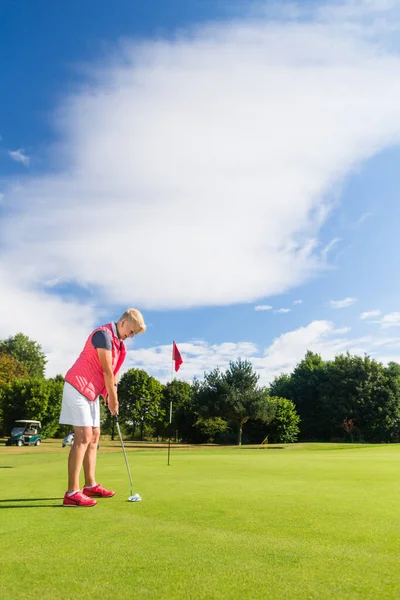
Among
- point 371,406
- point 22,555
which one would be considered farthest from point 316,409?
point 22,555

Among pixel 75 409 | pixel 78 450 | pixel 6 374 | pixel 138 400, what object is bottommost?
pixel 78 450

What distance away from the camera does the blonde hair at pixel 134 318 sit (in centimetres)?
585

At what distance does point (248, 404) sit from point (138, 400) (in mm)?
29560

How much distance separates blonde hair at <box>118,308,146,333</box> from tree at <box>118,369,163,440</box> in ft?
221

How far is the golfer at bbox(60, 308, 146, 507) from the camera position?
5.39 m

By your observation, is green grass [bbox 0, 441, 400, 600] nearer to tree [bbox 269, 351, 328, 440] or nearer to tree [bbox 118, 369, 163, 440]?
tree [bbox 269, 351, 328, 440]

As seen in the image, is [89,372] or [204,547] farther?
[89,372]

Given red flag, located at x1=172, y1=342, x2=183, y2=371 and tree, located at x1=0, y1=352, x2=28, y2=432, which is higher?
tree, located at x1=0, y1=352, x2=28, y2=432

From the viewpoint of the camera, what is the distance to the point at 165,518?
4.04 m

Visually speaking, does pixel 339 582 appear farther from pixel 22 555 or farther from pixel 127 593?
pixel 22 555

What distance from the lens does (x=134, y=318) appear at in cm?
585

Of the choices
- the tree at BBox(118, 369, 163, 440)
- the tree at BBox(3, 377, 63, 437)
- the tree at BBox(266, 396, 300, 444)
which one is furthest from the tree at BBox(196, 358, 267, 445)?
the tree at BBox(118, 369, 163, 440)

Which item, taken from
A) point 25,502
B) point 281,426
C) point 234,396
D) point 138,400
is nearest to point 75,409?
point 25,502

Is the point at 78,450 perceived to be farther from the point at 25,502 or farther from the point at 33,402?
the point at 33,402
